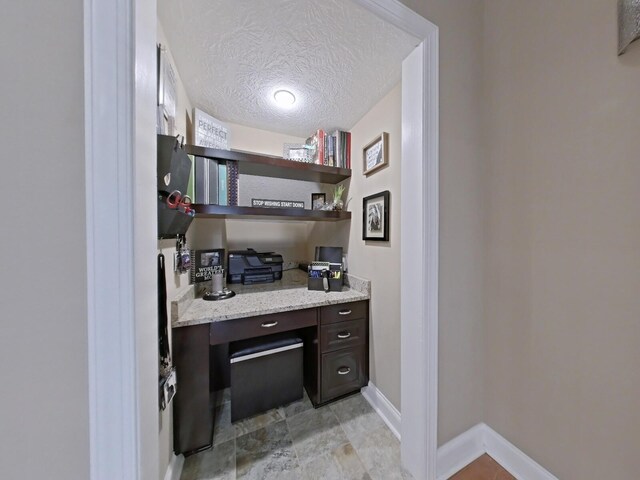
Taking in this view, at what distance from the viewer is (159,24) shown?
2.89 ft

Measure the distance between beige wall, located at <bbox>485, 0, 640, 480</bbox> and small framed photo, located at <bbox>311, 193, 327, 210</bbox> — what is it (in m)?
1.19

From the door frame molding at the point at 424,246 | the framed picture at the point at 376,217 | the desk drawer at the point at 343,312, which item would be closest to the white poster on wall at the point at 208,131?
the framed picture at the point at 376,217

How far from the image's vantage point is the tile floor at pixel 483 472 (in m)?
0.96

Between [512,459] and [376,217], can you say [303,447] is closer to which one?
[512,459]

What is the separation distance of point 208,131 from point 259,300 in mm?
1174

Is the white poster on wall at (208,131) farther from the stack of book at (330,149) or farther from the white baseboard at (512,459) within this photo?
the white baseboard at (512,459)

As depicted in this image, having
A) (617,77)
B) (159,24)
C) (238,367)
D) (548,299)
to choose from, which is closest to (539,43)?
(617,77)

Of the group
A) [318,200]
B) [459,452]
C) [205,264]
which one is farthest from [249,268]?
[459,452]

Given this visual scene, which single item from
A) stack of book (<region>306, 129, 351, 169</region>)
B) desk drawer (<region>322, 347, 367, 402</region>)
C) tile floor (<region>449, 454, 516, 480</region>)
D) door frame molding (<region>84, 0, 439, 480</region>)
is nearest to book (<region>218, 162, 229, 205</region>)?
stack of book (<region>306, 129, 351, 169</region>)

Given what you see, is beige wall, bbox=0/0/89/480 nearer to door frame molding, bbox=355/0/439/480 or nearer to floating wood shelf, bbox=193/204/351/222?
floating wood shelf, bbox=193/204/351/222

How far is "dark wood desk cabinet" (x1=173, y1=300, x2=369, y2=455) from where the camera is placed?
103cm

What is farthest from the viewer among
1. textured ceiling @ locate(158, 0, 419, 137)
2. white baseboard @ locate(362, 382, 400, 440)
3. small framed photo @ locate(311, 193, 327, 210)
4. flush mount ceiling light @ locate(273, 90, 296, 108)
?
small framed photo @ locate(311, 193, 327, 210)

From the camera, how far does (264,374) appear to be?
1.30m

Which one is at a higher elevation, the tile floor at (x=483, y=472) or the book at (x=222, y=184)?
the book at (x=222, y=184)
